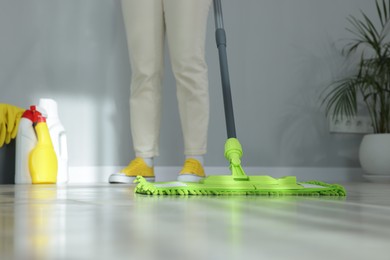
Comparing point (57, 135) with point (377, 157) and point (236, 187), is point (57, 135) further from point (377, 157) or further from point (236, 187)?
point (377, 157)

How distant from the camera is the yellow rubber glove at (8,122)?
7.34 ft

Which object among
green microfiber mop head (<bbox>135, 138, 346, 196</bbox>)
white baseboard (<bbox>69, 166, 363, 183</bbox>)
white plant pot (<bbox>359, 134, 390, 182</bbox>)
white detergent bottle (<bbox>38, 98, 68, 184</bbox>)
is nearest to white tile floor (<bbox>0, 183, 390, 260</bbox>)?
green microfiber mop head (<bbox>135, 138, 346, 196</bbox>)

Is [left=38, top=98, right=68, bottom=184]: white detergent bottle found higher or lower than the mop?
higher

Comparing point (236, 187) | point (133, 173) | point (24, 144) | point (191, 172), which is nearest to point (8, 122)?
point (24, 144)

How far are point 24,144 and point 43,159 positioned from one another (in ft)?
0.39

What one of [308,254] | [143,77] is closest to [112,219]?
[308,254]

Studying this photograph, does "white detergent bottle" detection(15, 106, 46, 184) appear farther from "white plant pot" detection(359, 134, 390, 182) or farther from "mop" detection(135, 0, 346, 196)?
"white plant pot" detection(359, 134, 390, 182)

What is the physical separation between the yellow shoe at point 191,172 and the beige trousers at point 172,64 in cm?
9

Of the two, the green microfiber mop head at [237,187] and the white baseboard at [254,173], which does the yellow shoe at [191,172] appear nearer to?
the green microfiber mop head at [237,187]

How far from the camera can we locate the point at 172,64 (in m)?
2.00

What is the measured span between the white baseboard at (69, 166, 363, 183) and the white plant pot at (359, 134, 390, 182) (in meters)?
0.16

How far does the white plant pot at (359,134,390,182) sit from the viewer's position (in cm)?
277

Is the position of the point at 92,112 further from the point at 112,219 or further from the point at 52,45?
the point at 112,219

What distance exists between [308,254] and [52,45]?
2.26 metres
